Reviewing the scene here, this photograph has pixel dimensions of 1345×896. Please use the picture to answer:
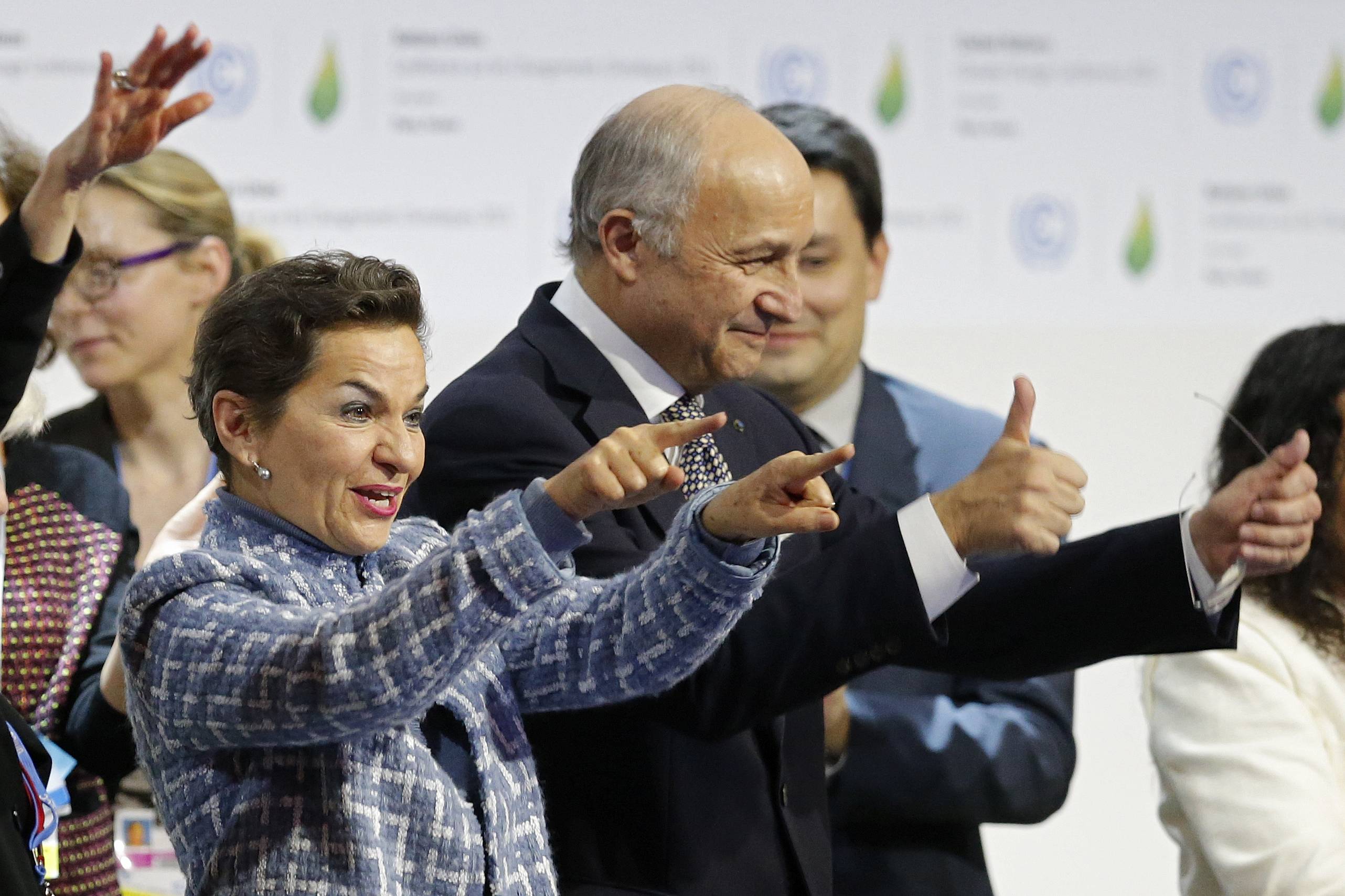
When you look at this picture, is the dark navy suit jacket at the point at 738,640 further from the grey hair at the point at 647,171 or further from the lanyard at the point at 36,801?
the lanyard at the point at 36,801

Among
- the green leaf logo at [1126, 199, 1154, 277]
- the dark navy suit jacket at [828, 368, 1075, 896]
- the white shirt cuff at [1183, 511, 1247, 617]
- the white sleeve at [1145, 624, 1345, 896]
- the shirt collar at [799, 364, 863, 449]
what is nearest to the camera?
the white shirt cuff at [1183, 511, 1247, 617]

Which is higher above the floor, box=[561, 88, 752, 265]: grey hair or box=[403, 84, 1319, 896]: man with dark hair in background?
box=[561, 88, 752, 265]: grey hair

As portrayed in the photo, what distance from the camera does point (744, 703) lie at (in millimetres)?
1802

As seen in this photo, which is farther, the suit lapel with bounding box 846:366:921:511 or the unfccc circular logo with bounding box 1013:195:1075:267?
the unfccc circular logo with bounding box 1013:195:1075:267

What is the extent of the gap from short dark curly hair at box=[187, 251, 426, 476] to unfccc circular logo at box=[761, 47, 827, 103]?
6.84 ft

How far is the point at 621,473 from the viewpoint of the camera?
1.38m

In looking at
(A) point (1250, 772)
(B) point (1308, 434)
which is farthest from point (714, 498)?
(B) point (1308, 434)

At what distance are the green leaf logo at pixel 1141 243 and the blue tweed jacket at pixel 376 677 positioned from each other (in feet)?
7.52

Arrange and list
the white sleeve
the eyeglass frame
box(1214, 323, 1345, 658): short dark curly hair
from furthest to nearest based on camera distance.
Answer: the eyeglass frame, box(1214, 323, 1345, 658): short dark curly hair, the white sleeve

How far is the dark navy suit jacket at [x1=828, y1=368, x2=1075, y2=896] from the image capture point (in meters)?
2.59

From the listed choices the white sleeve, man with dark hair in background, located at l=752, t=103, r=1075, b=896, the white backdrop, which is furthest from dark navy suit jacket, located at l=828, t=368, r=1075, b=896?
the white backdrop

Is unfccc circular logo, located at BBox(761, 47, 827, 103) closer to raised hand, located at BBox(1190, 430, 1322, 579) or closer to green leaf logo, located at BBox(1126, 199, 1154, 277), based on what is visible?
green leaf logo, located at BBox(1126, 199, 1154, 277)

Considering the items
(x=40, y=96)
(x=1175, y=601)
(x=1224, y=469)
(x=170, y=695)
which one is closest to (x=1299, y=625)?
(x=1224, y=469)

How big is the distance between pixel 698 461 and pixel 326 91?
1.75 m
